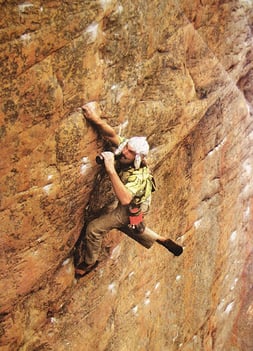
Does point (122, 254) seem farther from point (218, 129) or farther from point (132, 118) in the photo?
point (218, 129)

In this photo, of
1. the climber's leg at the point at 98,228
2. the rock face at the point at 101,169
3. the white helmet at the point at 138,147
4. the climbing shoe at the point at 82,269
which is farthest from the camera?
the climbing shoe at the point at 82,269

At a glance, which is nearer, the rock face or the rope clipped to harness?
the rock face

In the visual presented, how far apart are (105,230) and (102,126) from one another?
1392 mm

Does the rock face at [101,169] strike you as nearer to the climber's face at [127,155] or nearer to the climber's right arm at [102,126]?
the climber's right arm at [102,126]

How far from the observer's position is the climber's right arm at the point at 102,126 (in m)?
6.11

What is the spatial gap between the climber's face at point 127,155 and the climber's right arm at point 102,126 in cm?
27

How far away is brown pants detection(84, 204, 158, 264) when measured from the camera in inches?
261

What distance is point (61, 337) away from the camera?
24.1 feet

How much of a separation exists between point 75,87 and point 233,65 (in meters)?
4.30

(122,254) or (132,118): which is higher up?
(132,118)

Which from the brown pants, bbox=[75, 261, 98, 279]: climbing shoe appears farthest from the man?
bbox=[75, 261, 98, 279]: climbing shoe

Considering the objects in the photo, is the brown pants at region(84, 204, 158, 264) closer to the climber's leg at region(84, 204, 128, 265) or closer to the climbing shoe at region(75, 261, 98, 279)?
the climber's leg at region(84, 204, 128, 265)

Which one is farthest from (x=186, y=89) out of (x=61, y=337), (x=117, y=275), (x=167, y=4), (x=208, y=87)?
(x=61, y=337)

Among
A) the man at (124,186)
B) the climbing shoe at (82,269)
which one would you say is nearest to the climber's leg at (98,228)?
the man at (124,186)
